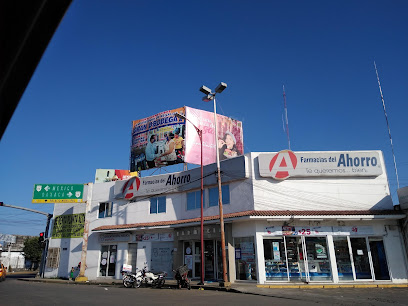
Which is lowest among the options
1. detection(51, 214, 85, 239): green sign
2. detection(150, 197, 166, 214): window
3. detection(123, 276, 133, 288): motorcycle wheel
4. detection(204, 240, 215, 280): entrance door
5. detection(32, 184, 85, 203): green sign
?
detection(123, 276, 133, 288): motorcycle wheel

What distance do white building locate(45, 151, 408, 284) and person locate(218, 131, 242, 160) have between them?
7.83 meters

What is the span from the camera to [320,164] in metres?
20.3

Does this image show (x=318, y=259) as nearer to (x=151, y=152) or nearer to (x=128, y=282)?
(x=128, y=282)

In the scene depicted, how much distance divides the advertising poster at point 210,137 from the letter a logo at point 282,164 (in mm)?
8326

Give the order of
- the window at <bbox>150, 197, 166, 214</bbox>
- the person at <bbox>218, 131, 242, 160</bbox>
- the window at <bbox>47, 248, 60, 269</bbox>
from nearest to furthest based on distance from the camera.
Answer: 1. the window at <bbox>150, 197, 166, 214</bbox>
2. the window at <bbox>47, 248, 60, 269</bbox>
3. the person at <bbox>218, 131, 242, 160</bbox>

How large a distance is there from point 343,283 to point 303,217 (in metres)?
4.27

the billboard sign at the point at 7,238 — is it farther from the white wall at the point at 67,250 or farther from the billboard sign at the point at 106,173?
the white wall at the point at 67,250

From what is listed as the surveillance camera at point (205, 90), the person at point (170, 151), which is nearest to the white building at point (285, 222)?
the person at point (170, 151)

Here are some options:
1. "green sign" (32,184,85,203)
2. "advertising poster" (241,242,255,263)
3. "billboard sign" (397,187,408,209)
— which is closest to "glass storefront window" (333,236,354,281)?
"billboard sign" (397,187,408,209)

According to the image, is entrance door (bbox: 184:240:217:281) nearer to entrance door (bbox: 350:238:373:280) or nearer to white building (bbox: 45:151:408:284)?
white building (bbox: 45:151:408:284)

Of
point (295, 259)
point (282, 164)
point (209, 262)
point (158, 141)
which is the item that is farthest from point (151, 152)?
point (295, 259)

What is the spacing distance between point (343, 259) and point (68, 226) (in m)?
23.7

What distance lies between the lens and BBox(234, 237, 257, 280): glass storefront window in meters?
18.8

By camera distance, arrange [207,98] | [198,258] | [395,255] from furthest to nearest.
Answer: [198,258] < [207,98] < [395,255]
